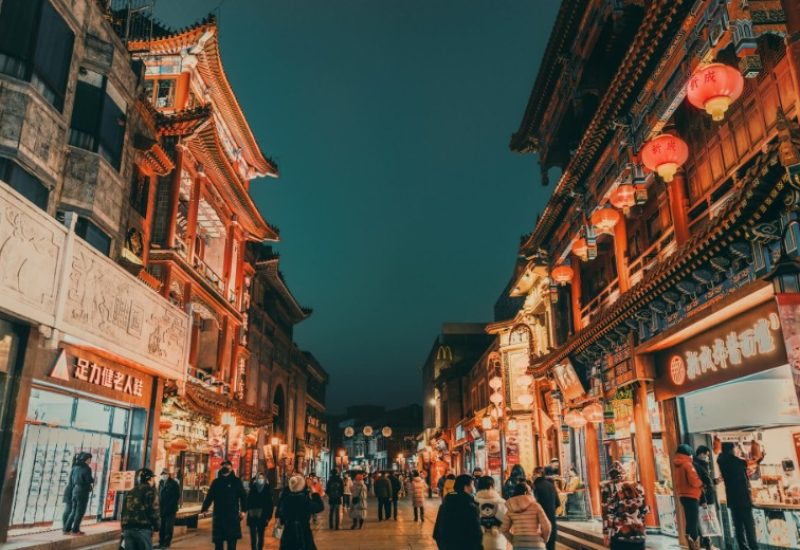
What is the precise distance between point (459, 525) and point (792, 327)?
490 centimetres

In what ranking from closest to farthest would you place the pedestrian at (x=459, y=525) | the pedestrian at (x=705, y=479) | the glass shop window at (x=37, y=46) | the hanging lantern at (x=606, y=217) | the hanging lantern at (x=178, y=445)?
the pedestrian at (x=459, y=525) < the pedestrian at (x=705, y=479) < the glass shop window at (x=37, y=46) < the hanging lantern at (x=606, y=217) < the hanging lantern at (x=178, y=445)

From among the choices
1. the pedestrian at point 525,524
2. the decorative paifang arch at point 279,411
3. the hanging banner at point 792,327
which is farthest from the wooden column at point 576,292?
the decorative paifang arch at point 279,411

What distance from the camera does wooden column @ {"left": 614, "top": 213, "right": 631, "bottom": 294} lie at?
15.3 meters

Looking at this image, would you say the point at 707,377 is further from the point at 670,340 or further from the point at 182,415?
the point at 182,415

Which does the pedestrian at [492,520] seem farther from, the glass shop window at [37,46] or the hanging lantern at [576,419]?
the glass shop window at [37,46]

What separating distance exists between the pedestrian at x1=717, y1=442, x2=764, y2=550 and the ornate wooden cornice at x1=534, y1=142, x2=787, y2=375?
304cm

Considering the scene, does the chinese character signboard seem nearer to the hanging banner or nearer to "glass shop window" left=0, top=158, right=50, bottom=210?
the hanging banner

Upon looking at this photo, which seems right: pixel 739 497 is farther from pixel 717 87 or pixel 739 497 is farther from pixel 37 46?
pixel 37 46

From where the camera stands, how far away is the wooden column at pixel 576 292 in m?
19.7

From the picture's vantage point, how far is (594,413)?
1627 cm

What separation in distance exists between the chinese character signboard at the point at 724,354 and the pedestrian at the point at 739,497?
1.53m

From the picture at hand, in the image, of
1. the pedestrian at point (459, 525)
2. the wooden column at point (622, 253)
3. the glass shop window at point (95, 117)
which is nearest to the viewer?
the pedestrian at point (459, 525)

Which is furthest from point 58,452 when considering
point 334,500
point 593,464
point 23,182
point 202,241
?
point 202,241

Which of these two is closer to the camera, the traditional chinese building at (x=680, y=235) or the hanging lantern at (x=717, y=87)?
the hanging lantern at (x=717, y=87)
